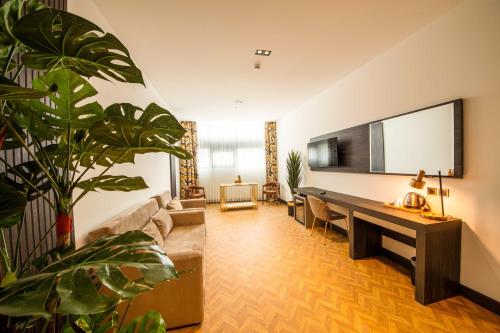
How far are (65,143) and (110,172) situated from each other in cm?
160

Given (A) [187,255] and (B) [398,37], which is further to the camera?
(B) [398,37]

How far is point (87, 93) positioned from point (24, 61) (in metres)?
0.15

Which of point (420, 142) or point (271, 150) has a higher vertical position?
point (271, 150)

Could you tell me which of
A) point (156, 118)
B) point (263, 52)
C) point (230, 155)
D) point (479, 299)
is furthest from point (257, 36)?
point (230, 155)

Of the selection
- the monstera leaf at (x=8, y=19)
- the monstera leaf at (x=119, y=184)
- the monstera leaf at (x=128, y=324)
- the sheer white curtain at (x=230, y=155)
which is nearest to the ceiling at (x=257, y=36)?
the monstera leaf at (x=8, y=19)

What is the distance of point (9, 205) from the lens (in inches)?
21.0

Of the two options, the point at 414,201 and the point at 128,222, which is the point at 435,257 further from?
the point at 128,222

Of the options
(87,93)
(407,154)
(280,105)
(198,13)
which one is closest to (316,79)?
(280,105)

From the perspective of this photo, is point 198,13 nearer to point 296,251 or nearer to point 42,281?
point 42,281

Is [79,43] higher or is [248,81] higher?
[248,81]

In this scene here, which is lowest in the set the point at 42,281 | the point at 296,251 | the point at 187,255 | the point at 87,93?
the point at 296,251

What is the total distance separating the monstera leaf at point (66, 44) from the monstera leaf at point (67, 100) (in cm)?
4

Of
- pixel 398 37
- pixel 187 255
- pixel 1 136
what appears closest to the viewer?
pixel 1 136

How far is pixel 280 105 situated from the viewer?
5113 millimetres
